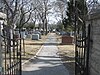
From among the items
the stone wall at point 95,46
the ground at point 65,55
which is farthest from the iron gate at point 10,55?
the ground at point 65,55

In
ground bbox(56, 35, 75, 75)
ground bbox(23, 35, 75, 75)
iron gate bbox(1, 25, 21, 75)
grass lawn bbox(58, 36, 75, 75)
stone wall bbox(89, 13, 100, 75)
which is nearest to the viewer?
stone wall bbox(89, 13, 100, 75)

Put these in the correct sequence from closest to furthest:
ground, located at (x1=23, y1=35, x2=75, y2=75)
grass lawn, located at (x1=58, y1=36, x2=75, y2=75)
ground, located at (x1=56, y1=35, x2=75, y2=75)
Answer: grass lawn, located at (x1=58, y1=36, x2=75, y2=75) < ground, located at (x1=56, y1=35, x2=75, y2=75) < ground, located at (x1=23, y1=35, x2=75, y2=75)

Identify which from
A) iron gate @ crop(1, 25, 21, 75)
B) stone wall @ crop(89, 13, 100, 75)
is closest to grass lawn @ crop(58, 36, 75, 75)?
iron gate @ crop(1, 25, 21, 75)

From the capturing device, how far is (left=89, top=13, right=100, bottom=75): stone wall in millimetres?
6744

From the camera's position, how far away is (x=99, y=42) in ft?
21.8

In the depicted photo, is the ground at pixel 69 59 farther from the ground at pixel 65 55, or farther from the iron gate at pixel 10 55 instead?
the iron gate at pixel 10 55

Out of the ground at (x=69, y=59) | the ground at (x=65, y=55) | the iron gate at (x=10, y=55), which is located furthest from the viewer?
the ground at (x=65, y=55)

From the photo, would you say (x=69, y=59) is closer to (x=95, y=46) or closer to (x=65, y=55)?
(x=65, y=55)

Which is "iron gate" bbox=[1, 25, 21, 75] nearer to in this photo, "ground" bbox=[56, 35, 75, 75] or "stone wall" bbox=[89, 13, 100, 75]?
"stone wall" bbox=[89, 13, 100, 75]

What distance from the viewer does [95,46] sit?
7082 millimetres

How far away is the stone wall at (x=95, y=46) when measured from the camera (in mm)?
6744

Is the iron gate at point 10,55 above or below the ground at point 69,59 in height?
above

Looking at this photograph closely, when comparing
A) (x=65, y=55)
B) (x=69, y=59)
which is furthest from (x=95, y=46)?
(x=65, y=55)

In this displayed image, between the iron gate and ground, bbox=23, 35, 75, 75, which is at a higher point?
the iron gate
